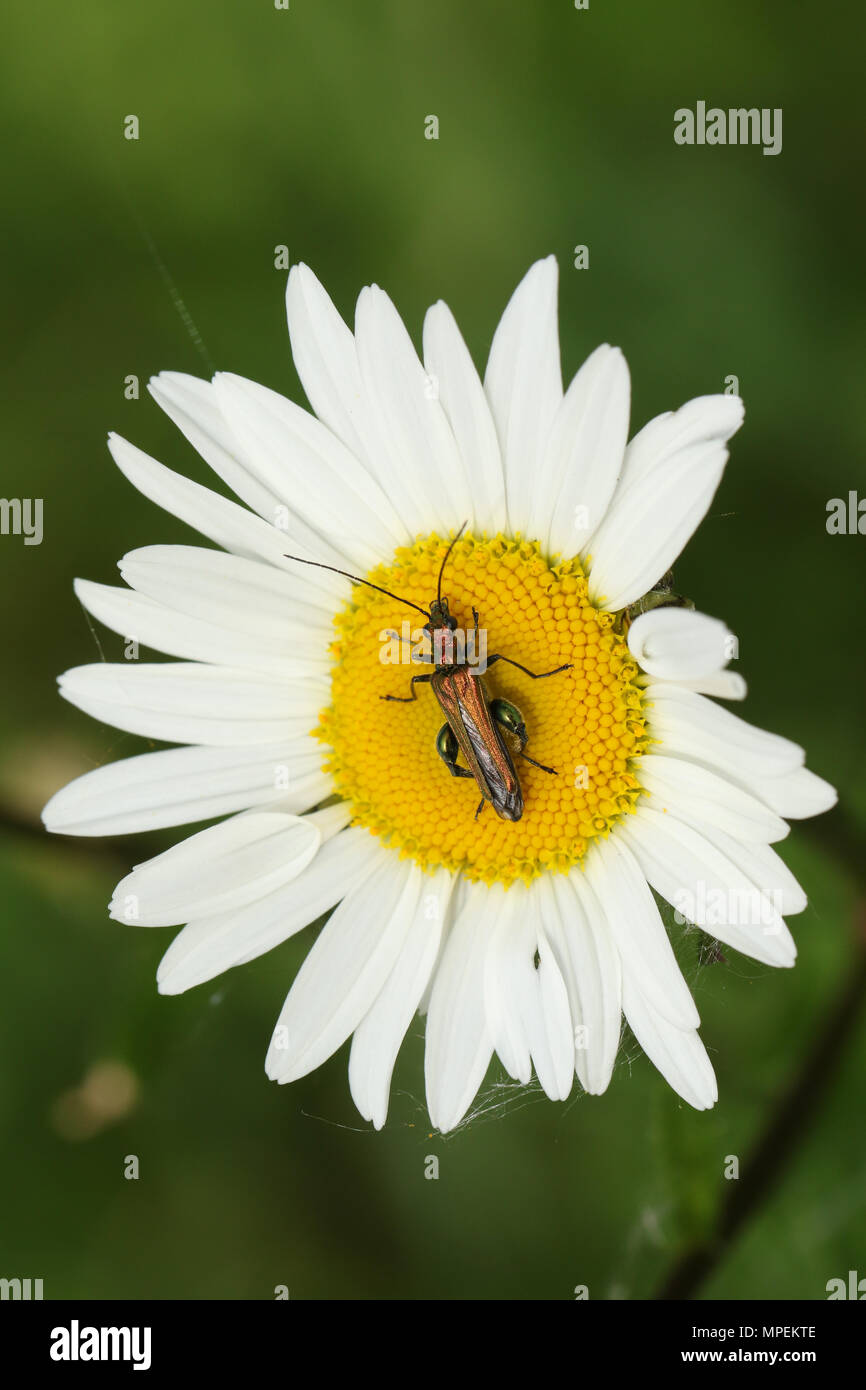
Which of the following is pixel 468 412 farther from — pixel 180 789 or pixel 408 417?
pixel 180 789

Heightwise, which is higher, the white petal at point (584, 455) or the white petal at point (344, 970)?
the white petal at point (584, 455)

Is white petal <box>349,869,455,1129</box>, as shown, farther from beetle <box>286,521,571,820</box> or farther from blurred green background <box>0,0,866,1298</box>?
blurred green background <box>0,0,866,1298</box>

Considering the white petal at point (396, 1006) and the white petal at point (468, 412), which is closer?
the white petal at point (468, 412)

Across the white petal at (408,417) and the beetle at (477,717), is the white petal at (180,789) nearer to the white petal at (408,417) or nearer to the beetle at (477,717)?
the beetle at (477,717)

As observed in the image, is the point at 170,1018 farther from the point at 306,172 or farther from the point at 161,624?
the point at 306,172

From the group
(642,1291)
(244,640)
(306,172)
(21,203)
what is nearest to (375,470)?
(244,640)

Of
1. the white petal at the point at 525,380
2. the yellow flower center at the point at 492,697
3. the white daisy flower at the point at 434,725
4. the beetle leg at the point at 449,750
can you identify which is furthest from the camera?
the beetle leg at the point at 449,750

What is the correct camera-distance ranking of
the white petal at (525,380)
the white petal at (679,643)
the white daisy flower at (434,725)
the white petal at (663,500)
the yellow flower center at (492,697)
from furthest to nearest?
the yellow flower center at (492,697), the white daisy flower at (434,725), the white petal at (525,380), the white petal at (663,500), the white petal at (679,643)

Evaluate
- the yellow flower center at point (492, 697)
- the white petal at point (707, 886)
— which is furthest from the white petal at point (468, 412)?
the white petal at point (707, 886)
